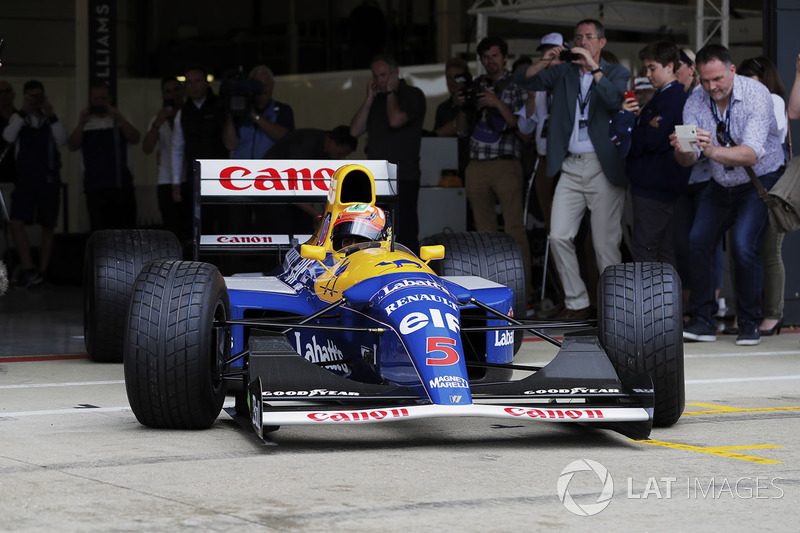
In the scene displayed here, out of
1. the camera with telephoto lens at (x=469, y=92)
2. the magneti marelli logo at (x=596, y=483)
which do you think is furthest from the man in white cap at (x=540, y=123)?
the magneti marelli logo at (x=596, y=483)

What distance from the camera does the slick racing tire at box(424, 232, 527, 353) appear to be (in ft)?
26.5

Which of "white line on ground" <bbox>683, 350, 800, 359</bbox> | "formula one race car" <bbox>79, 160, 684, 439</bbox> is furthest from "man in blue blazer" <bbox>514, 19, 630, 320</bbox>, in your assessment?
"formula one race car" <bbox>79, 160, 684, 439</bbox>

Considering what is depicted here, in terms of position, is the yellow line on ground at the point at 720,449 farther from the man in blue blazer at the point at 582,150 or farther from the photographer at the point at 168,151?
the photographer at the point at 168,151

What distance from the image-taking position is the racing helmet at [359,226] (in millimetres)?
6875

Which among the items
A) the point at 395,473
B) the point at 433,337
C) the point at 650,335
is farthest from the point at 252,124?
the point at 395,473

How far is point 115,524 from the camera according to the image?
4.05m

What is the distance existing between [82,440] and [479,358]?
2142mm

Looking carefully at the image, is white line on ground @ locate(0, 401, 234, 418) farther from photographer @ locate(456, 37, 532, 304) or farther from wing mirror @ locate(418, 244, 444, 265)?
photographer @ locate(456, 37, 532, 304)

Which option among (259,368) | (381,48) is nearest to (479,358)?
(259,368)

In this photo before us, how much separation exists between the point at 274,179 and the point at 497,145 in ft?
10.5

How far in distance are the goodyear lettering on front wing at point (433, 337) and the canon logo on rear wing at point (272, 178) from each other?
2.84m

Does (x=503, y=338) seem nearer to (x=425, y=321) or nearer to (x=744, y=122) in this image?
(x=425, y=321)

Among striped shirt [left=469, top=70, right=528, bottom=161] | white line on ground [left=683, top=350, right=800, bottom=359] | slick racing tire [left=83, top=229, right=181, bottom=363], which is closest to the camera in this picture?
slick racing tire [left=83, top=229, right=181, bottom=363]

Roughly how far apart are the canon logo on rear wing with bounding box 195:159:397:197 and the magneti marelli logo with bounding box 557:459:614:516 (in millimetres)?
3725
